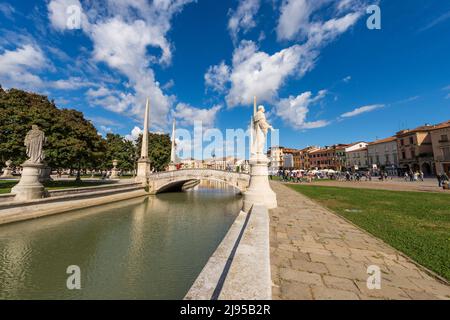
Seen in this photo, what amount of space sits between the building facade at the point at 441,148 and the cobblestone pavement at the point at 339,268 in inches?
1758

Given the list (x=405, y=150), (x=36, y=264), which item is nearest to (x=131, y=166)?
(x=36, y=264)

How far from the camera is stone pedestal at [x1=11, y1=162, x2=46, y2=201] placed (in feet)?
A: 34.7

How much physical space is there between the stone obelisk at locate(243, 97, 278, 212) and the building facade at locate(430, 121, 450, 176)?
1678 inches

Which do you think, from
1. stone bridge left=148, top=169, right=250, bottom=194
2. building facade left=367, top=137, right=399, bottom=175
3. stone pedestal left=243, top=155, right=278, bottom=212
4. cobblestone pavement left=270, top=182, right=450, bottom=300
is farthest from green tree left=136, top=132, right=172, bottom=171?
building facade left=367, top=137, right=399, bottom=175

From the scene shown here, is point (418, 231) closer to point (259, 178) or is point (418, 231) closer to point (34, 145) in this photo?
point (259, 178)

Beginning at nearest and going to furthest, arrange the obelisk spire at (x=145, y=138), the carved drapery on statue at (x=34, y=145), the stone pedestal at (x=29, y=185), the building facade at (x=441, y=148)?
1. the stone pedestal at (x=29, y=185)
2. the carved drapery on statue at (x=34, y=145)
3. the obelisk spire at (x=145, y=138)
4. the building facade at (x=441, y=148)

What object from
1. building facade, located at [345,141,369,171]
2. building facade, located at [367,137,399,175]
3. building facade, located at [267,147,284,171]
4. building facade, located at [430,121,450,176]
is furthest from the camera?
building facade, located at [267,147,284,171]

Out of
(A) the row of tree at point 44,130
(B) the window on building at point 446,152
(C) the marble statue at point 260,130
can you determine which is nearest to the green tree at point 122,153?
(A) the row of tree at point 44,130

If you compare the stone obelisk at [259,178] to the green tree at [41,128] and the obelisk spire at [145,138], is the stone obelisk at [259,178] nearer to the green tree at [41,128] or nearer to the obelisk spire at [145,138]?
the green tree at [41,128]

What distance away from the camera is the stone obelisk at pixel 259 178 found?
8.80 m

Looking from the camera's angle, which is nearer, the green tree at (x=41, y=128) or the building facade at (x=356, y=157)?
the green tree at (x=41, y=128)

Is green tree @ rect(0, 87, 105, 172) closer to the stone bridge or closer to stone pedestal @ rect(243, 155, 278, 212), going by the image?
the stone bridge
